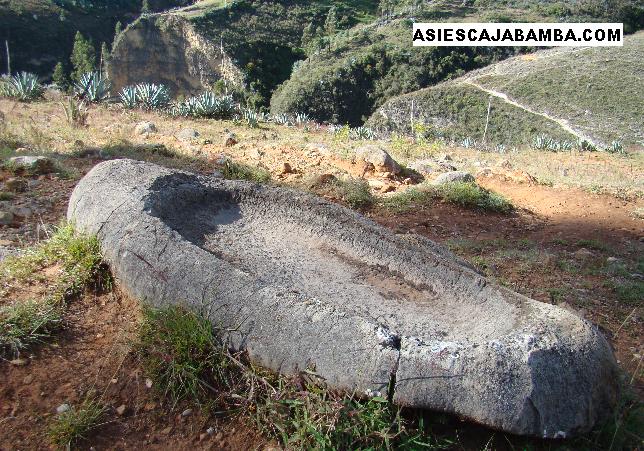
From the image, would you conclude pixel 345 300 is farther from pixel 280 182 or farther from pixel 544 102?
pixel 544 102

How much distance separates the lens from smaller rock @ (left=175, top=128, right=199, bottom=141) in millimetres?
7734

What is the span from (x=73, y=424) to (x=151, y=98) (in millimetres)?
9282

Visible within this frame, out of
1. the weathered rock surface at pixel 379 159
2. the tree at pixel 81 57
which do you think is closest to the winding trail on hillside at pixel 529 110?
the weathered rock surface at pixel 379 159

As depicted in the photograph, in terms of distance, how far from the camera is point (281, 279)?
3.10m

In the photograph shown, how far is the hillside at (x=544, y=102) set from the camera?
75.3ft

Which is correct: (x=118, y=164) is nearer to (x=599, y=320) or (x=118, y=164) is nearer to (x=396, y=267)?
(x=396, y=267)

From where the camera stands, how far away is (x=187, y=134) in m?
7.86

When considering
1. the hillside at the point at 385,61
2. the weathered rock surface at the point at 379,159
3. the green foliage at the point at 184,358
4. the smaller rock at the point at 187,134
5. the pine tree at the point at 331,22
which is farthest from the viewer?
the pine tree at the point at 331,22

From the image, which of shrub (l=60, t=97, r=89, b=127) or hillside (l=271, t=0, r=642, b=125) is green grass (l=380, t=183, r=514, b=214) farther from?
hillside (l=271, t=0, r=642, b=125)

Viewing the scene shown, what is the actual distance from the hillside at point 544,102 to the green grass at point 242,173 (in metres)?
18.1

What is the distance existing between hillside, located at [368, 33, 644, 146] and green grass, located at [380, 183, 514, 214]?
16.9 meters

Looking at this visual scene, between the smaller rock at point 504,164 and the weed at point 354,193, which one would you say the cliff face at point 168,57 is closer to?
the smaller rock at point 504,164

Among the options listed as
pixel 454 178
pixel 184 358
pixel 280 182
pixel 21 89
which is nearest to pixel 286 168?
pixel 280 182

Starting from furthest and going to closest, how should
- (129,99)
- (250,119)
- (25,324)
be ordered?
(250,119) → (129,99) → (25,324)
